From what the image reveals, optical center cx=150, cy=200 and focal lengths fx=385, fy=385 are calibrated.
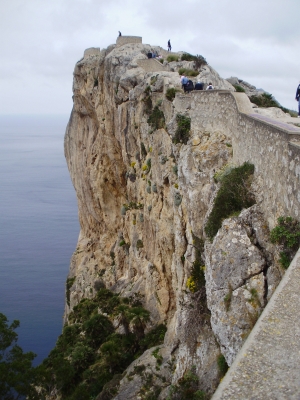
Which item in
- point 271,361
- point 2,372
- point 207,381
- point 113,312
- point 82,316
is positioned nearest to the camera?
point 271,361

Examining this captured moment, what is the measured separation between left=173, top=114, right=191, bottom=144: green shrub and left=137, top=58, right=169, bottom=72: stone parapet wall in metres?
8.01

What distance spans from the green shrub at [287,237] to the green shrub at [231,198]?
1.92 meters

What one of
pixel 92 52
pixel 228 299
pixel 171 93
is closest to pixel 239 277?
pixel 228 299

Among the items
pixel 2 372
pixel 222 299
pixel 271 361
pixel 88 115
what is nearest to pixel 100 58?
pixel 88 115

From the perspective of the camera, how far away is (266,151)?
344 inches

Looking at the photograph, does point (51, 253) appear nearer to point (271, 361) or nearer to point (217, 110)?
point (217, 110)

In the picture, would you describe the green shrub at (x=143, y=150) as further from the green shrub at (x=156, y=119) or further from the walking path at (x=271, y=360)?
the walking path at (x=271, y=360)

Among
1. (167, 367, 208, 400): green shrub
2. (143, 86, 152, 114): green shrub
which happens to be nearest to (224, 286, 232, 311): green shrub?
(167, 367, 208, 400): green shrub

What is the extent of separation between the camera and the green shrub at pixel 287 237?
6.89 m

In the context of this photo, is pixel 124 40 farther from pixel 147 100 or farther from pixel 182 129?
pixel 182 129

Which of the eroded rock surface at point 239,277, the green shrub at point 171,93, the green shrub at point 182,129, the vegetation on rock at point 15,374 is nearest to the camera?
the eroded rock surface at point 239,277

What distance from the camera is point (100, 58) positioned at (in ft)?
91.9

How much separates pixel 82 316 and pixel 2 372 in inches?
416

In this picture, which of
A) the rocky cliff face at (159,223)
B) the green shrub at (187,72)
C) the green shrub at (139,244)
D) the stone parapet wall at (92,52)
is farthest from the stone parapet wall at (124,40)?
the green shrub at (139,244)
